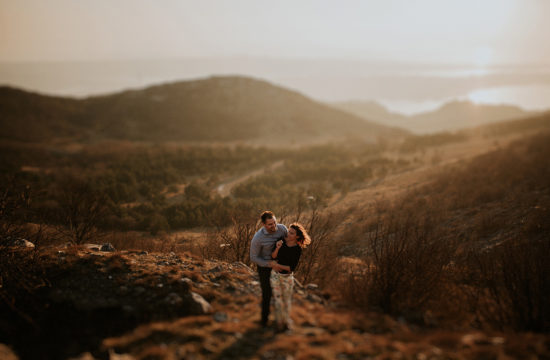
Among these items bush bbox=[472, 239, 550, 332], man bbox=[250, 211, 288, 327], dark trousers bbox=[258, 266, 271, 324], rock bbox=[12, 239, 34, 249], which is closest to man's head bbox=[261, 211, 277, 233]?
man bbox=[250, 211, 288, 327]

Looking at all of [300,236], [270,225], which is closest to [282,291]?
[300,236]

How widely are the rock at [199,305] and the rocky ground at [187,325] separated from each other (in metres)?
0.02

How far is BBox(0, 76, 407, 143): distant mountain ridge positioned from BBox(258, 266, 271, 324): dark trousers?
55.3m

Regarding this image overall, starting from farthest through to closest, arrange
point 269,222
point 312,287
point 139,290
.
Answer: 1. point 312,287
2. point 139,290
3. point 269,222

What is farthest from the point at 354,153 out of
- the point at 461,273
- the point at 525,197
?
the point at 461,273

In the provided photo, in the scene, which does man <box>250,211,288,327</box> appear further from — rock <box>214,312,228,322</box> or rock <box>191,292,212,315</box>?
rock <box>191,292,212,315</box>

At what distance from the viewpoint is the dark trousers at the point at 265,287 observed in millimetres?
5305

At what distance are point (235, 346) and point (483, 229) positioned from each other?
39.0ft

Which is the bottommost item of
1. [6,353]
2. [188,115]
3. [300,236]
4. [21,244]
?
[6,353]

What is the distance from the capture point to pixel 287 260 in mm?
5062

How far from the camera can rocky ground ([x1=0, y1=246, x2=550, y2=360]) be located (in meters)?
4.61

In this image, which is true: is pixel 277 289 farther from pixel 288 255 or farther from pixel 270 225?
pixel 270 225

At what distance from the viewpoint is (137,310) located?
20.1 feet

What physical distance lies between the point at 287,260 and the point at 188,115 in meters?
72.2
